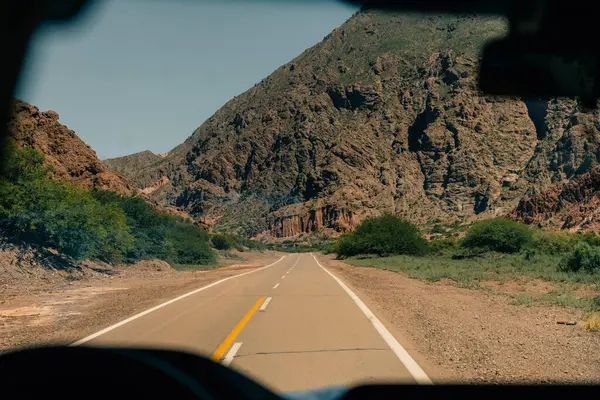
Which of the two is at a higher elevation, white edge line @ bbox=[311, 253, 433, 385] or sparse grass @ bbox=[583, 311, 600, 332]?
white edge line @ bbox=[311, 253, 433, 385]

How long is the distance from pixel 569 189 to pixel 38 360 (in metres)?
79.9

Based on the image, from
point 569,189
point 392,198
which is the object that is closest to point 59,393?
point 569,189

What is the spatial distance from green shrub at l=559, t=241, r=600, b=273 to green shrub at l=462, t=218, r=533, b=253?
53.5 ft

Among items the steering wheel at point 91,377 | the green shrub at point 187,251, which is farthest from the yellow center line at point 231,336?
the green shrub at point 187,251

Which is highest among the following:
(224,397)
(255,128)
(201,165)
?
Result: (255,128)

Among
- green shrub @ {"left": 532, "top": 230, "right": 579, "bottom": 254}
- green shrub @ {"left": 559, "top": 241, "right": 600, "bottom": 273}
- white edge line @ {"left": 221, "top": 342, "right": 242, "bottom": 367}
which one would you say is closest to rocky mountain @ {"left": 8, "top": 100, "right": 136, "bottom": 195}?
green shrub @ {"left": 532, "top": 230, "right": 579, "bottom": 254}

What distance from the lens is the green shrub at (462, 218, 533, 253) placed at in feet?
152

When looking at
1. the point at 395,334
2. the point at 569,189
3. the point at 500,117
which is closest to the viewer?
the point at 395,334

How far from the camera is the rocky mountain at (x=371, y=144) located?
112000 millimetres

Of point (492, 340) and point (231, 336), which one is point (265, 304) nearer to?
point (231, 336)

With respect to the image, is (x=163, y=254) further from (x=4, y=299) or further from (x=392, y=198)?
(x=392, y=198)

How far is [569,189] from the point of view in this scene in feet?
239

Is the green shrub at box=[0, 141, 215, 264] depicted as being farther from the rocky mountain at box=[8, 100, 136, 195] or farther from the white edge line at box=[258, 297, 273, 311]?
the rocky mountain at box=[8, 100, 136, 195]

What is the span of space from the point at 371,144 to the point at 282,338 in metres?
130
